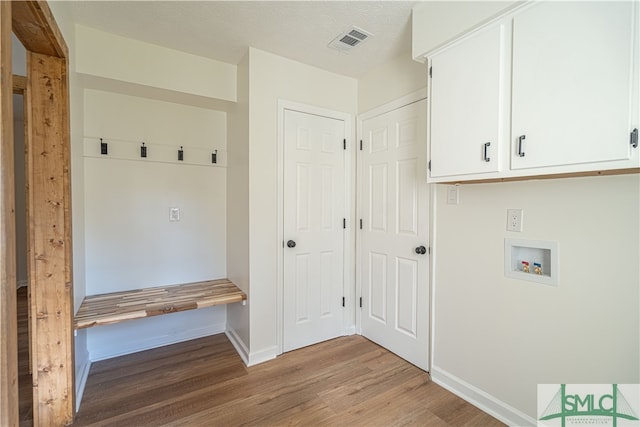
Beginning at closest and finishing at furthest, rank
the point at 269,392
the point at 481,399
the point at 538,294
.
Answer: the point at 538,294
the point at 481,399
the point at 269,392

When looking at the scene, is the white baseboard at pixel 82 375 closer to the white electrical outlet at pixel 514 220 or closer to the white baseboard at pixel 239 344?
the white baseboard at pixel 239 344

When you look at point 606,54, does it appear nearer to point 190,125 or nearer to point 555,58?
point 555,58

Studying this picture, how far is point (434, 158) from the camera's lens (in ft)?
5.83

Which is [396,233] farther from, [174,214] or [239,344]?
[174,214]

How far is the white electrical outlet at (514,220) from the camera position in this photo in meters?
1.61

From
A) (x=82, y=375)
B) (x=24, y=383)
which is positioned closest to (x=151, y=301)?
(x=82, y=375)

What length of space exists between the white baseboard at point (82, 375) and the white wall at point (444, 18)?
10.1 feet

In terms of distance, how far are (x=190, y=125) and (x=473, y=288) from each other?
2689mm

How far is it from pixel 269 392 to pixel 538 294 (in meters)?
1.77

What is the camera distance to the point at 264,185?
2355mm

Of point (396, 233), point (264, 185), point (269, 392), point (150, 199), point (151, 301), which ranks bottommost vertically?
point (269, 392)

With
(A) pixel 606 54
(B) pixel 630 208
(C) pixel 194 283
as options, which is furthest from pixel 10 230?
(B) pixel 630 208

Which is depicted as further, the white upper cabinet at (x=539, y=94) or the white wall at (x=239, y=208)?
the white wall at (x=239, y=208)

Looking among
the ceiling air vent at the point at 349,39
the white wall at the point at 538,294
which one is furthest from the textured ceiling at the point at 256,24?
the white wall at the point at 538,294
